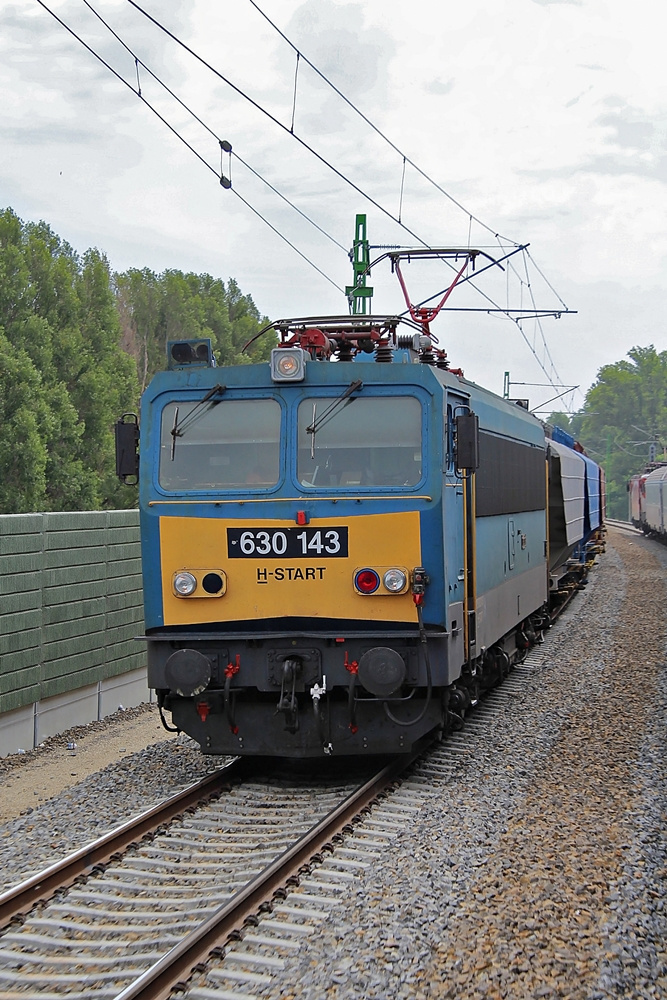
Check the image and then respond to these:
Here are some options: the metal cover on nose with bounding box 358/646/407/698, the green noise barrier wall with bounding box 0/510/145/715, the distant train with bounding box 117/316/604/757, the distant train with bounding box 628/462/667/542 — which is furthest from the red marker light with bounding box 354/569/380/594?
the distant train with bounding box 628/462/667/542

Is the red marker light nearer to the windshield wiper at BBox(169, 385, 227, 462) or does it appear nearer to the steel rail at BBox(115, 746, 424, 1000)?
the steel rail at BBox(115, 746, 424, 1000)

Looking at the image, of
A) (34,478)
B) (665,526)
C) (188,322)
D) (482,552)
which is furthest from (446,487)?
(188,322)

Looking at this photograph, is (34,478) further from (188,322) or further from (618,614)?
(188,322)

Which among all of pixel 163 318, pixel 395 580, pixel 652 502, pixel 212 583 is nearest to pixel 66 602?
pixel 212 583

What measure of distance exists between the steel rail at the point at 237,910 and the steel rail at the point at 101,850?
41.4 inches

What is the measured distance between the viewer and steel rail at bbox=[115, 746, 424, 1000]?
187 inches

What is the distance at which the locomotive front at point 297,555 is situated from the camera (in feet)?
26.7

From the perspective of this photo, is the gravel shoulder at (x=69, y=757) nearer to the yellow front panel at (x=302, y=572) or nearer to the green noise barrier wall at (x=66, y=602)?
the green noise barrier wall at (x=66, y=602)

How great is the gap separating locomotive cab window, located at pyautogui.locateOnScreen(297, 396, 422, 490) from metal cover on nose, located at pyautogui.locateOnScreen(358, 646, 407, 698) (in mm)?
1250

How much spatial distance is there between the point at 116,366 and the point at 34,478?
474 inches

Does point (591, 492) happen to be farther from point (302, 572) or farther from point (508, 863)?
point (508, 863)

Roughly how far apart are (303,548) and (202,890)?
2817 millimetres

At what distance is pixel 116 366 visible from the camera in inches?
1843

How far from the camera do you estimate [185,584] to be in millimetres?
8305
